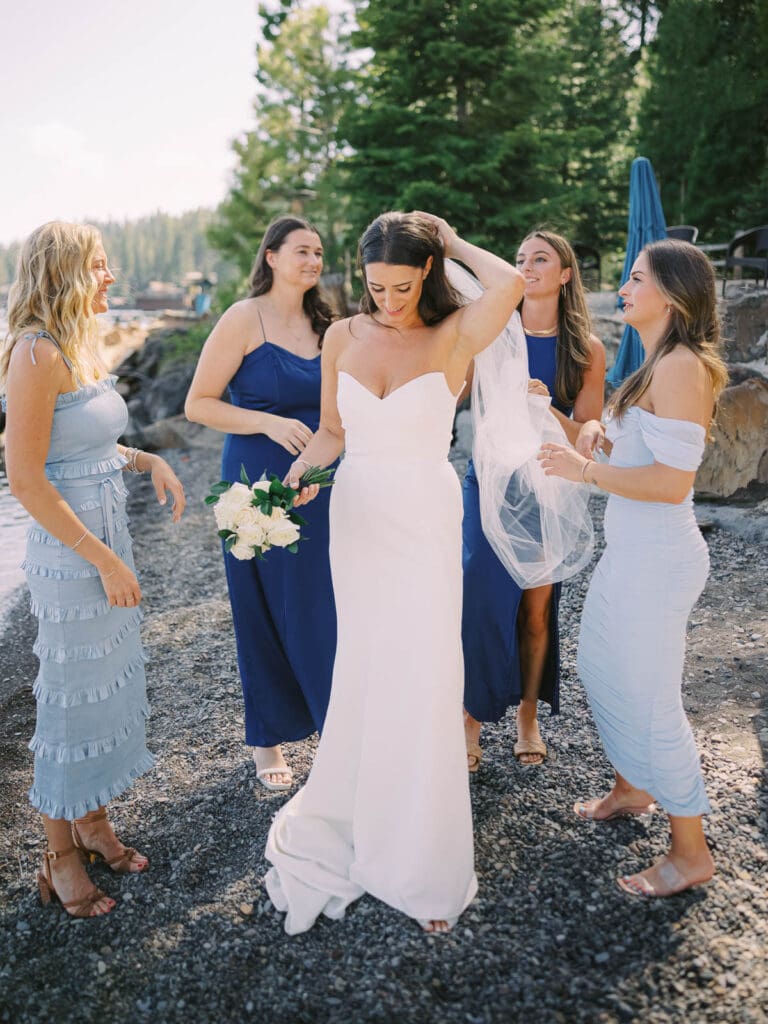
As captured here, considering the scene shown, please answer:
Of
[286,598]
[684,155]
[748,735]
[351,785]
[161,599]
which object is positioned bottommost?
[161,599]

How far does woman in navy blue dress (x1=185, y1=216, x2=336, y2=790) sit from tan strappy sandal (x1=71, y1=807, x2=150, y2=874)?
75cm

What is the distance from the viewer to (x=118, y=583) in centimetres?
284

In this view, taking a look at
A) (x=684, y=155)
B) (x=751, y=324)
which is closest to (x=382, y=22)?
(x=684, y=155)

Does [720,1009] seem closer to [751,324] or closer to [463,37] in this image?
[751,324]

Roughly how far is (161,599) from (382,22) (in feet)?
40.3

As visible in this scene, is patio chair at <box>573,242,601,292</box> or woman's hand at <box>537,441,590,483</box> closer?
woman's hand at <box>537,441,590,483</box>

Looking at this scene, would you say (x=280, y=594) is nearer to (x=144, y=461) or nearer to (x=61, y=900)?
(x=144, y=461)

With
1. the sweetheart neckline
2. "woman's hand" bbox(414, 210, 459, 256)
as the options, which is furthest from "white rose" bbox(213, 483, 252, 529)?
"woman's hand" bbox(414, 210, 459, 256)

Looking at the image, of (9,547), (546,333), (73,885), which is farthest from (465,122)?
(73,885)

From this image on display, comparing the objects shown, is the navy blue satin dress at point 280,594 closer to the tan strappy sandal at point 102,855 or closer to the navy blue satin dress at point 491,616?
the navy blue satin dress at point 491,616

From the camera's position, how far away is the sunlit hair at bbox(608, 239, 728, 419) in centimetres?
270

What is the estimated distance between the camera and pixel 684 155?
17594 mm

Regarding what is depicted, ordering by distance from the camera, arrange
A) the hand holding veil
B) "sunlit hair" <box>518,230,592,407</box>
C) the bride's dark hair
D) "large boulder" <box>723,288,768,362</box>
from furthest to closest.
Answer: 1. "large boulder" <box>723,288,768,362</box>
2. "sunlit hair" <box>518,230,592,407</box>
3. the hand holding veil
4. the bride's dark hair

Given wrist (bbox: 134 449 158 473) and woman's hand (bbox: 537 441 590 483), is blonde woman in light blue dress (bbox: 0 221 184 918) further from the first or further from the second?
woman's hand (bbox: 537 441 590 483)
